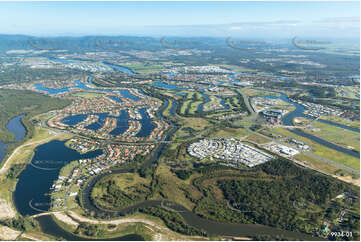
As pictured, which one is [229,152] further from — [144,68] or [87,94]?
[144,68]

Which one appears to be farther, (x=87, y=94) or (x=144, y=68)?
(x=144, y=68)

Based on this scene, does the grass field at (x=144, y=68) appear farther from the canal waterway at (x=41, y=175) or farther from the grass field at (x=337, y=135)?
the grass field at (x=337, y=135)

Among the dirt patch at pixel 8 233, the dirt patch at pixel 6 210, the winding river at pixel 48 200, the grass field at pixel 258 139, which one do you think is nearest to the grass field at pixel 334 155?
the grass field at pixel 258 139

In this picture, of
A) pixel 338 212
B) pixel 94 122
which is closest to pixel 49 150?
pixel 94 122

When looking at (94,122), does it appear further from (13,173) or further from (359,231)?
(359,231)

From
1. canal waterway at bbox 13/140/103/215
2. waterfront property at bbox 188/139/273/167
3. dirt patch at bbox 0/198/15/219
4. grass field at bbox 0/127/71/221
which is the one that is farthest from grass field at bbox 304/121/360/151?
dirt patch at bbox 0/198/15/219

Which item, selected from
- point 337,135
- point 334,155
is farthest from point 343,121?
point 334,155

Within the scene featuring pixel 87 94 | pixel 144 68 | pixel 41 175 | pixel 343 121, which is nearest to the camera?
pixel 41 175

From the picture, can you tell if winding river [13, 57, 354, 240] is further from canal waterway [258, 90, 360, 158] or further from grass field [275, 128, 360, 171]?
canal waterway [258, 90, 360, 158]
